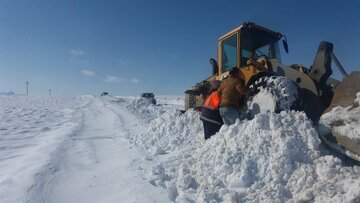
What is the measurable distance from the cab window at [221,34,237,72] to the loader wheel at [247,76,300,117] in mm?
1773

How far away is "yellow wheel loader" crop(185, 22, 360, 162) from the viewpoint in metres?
5.15

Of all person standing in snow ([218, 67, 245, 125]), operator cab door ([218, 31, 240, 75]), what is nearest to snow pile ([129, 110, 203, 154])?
person standing in snow ([218, 67, 245, 125])

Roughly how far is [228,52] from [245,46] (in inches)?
20.6

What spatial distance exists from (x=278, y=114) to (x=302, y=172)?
3.78 ft

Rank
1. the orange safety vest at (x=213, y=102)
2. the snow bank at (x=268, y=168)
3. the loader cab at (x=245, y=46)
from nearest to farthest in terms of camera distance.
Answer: the snow bank at (x=268, y=168)
the orange safety vest at (x=213, y=102)
the loader cab at (x=245, y=46)

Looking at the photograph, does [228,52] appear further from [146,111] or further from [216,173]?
[146,111]

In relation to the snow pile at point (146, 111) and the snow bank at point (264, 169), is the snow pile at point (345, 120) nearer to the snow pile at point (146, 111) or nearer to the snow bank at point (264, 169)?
the snow bank at point (264, 169)

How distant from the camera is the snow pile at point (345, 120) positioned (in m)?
4.11

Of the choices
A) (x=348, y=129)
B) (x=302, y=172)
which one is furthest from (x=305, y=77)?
(x=302, y=172)

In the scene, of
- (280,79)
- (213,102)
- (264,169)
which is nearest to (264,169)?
(264,169)

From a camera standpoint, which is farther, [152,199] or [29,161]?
[29,161]

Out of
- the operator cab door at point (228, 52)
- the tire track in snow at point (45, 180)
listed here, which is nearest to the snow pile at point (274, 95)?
the operator cab door at point (228, 52)

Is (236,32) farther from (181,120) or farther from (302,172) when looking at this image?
(302,172)

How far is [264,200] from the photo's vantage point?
3.72 metres
